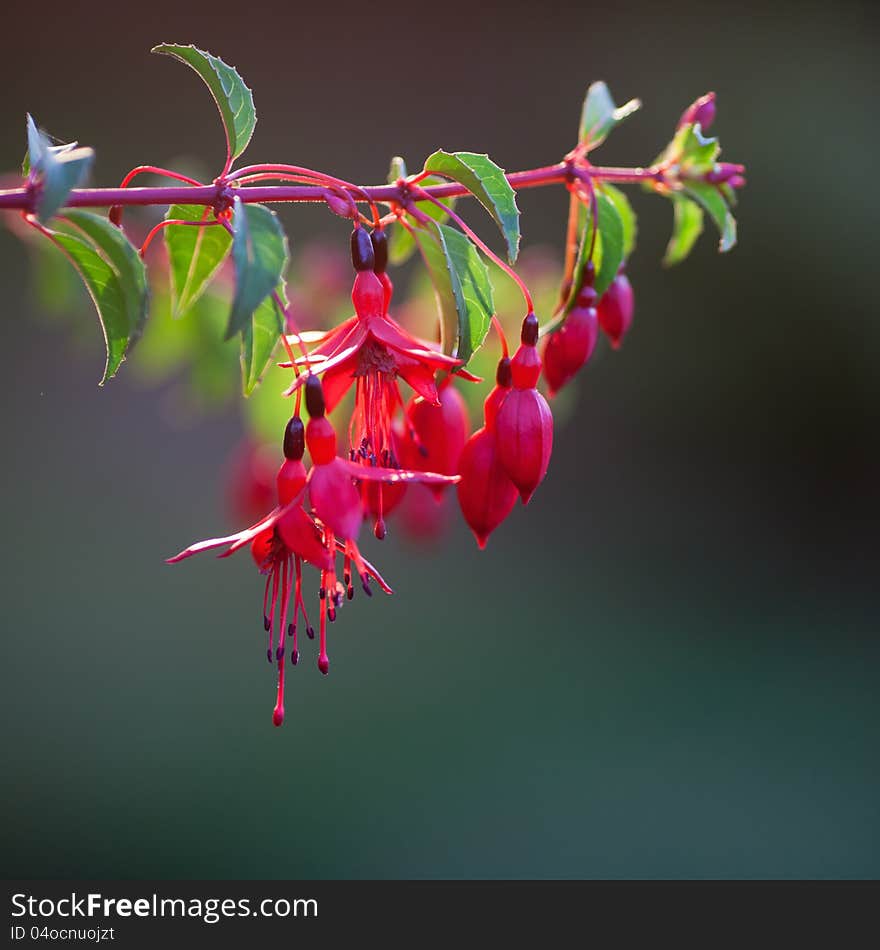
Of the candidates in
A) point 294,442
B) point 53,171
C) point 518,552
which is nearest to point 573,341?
point 294,442

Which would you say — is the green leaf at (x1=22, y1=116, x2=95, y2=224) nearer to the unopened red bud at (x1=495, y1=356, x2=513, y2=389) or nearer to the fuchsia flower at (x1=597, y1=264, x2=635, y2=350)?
the unopened red bud at (x1=495, y1=356, x2=513, y2=389)

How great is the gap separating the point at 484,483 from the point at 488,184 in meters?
0.17

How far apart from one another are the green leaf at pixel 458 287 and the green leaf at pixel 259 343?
97 millimetres

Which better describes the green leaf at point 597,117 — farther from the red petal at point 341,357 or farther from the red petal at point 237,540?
the red petal at point 237,540

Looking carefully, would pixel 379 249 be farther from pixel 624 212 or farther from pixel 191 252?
pixel 624 212

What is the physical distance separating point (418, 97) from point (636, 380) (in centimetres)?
114

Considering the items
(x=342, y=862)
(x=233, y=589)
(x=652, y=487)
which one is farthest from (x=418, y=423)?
(x=652, y=487)

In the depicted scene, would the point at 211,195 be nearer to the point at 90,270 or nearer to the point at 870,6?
the point at 90,270

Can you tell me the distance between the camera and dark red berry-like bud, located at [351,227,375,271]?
1.86ft

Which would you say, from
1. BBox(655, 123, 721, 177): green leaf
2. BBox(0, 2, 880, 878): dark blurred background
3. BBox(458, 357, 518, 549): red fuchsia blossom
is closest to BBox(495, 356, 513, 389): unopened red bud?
BBox(458, 357, 518, 549): red fuchsia blossom

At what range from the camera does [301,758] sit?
7.58 feet

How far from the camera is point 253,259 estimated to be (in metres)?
0.43

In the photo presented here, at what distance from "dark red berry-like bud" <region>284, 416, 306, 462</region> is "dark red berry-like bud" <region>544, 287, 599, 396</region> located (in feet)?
0.69

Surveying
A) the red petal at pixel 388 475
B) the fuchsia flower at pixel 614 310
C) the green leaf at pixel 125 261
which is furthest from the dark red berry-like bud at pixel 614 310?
the green leaf at pixel 125 261
